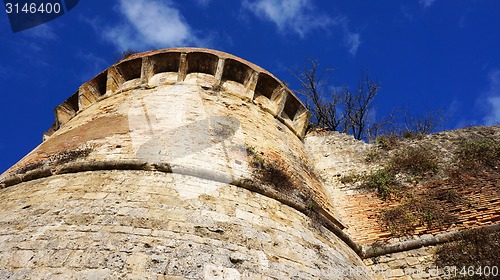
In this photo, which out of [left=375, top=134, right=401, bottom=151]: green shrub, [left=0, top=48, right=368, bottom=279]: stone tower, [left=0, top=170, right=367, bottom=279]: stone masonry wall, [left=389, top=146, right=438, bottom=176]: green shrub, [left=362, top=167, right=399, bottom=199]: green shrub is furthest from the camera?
[left=375, top=134, right=401, bottom=151]: green shrub

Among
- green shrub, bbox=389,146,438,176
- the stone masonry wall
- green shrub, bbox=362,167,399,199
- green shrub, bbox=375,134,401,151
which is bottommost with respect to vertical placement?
the stone masonry wall

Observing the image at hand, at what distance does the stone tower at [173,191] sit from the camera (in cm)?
367

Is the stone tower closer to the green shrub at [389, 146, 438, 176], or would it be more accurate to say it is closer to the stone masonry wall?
the stone masonry wall

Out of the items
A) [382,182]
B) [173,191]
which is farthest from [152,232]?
[382,182]

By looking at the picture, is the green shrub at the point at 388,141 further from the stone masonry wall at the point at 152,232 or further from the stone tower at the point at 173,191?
the stone masonry wall at the point at 152,232

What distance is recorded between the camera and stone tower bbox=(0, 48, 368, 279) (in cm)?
367

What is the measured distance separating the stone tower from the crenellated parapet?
3cm

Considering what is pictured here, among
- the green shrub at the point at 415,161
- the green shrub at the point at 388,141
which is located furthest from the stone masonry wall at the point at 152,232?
the green shrub at the point at 388,141

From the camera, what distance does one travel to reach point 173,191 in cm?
463

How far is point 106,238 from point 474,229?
4.90 meters

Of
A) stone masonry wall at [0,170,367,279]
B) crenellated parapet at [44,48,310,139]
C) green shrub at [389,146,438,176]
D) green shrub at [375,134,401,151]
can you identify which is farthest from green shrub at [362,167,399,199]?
stone masonry wall at [0,170,367,279]

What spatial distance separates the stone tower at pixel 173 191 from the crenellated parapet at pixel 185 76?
1.1 inches

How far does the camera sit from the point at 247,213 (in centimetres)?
473

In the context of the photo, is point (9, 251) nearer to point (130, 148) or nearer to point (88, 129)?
point (130, 148)
